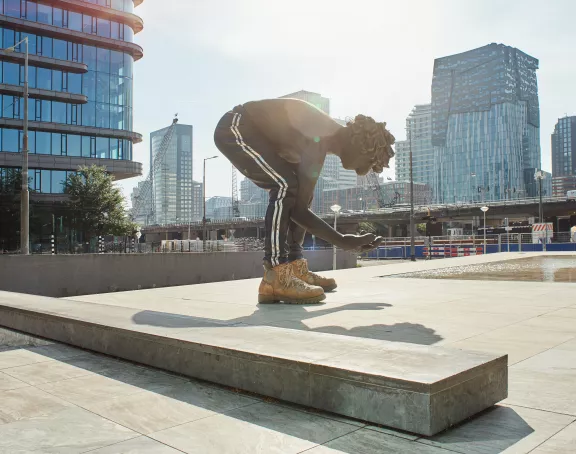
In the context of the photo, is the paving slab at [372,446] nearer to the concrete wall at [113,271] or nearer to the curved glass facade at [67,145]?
the concrete wall at [113,271]

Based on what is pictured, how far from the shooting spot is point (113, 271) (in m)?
12.4

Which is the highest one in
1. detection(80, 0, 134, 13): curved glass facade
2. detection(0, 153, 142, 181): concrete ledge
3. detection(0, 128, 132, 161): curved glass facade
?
detection(80, 0, 134, 13): curved glass facade

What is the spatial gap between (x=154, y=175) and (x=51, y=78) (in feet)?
386

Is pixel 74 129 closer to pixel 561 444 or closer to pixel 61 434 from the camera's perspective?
pixel 61 434

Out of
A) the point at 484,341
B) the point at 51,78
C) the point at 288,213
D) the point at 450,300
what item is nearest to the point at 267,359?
the point at 484,341

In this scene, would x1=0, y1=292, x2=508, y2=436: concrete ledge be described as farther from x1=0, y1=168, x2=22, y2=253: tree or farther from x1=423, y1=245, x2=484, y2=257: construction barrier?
x1=0, y1=168, x2=22, y2=253: tree

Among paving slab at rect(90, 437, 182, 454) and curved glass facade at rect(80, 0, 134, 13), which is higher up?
curved glass facade at rect(80, 0, 134, 13)

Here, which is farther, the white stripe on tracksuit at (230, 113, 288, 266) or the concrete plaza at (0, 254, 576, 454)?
the white stripe on tracksuit at (230, 113, 288, 266)

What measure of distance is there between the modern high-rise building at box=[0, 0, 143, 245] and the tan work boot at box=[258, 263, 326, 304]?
3976cm

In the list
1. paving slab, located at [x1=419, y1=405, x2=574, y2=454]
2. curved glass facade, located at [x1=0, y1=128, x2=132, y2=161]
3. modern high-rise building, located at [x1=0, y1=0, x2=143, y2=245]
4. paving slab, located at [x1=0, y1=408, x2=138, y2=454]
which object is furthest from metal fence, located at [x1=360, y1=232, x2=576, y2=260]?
modern high-rise building, located at [x1=0, y1=0, x2=143, y2=245]

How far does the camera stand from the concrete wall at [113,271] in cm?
1083

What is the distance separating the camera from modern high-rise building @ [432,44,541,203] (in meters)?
168

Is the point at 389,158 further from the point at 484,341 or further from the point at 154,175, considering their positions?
the point at 154,175

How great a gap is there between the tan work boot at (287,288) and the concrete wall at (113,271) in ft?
24.0
